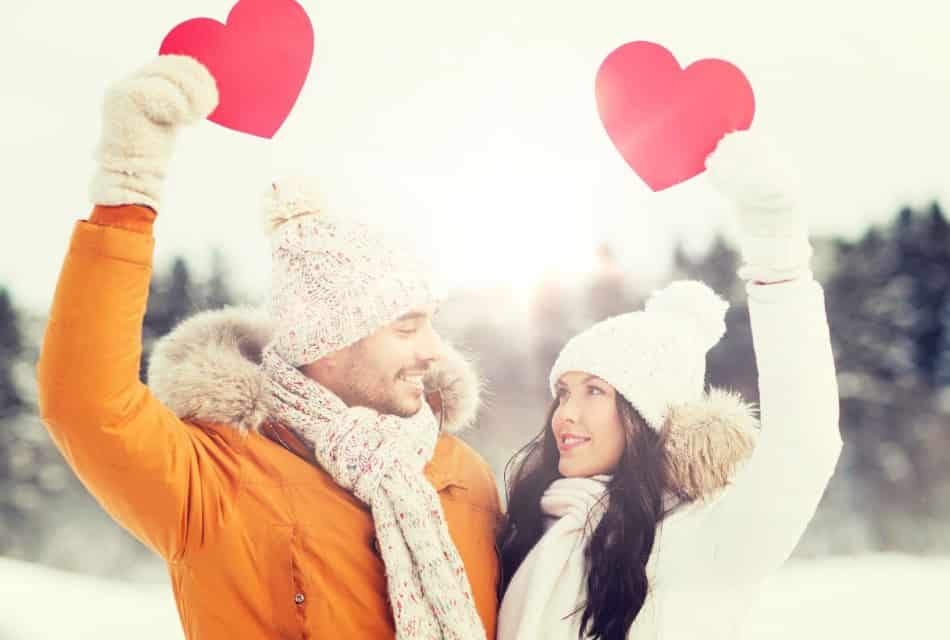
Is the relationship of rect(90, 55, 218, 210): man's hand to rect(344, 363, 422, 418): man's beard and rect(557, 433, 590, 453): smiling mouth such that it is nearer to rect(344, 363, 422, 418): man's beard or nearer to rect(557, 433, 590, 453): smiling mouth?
rect(344, 363, 422, 418): man's beard

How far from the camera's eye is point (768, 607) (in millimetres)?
3293

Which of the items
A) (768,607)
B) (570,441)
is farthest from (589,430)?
(768,607)

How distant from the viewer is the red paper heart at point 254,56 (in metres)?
1.54

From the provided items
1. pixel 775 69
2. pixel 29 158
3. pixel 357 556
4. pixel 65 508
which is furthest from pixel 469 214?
pixel 65 508

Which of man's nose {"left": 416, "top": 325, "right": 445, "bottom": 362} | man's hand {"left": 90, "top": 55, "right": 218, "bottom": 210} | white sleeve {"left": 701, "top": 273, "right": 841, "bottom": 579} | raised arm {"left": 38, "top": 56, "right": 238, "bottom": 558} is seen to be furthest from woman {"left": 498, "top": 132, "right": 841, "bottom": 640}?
man's hand {"left": 90, "top": 55, "right": 218, "bottom": 210}

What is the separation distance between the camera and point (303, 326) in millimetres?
1541

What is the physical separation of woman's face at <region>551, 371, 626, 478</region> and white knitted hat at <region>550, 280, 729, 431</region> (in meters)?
0.04

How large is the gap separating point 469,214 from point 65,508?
257cm

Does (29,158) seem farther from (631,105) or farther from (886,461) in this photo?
(886,461)

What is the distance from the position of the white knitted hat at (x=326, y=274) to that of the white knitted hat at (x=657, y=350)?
366 millimetres

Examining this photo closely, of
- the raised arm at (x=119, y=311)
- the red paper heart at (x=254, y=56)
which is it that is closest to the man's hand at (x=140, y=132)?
the raised arm at (x=119, y=311)

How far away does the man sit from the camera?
1221mm

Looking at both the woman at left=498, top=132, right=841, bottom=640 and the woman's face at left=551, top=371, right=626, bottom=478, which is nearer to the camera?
the woman at left=498, top=132, right=841, bottom=640

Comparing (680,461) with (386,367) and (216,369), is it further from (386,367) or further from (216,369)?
(216,369)
